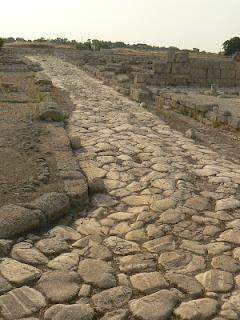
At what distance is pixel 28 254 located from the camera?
383 cm

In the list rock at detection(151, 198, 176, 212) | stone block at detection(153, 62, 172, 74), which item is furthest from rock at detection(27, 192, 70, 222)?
stone block at detection(153, 62, 172, 74)

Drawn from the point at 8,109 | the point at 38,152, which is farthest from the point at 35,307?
the point at 8,109

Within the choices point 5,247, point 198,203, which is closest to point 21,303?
point 5,247

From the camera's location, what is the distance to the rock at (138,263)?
368 cm

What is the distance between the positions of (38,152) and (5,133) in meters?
1.23

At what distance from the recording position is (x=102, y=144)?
7480 mm

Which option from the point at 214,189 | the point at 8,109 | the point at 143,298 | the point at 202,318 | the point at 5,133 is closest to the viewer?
the point at 202,318

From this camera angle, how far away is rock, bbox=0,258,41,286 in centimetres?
344

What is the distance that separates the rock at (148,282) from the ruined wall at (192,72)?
60.8ft

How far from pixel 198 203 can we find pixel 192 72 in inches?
717

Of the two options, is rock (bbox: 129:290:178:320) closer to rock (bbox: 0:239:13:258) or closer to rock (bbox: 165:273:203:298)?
rock (bbox: 165:273:203:298)

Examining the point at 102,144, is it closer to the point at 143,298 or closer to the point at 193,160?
the point at 193,160

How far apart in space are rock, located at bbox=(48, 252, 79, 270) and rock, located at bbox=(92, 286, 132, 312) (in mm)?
478

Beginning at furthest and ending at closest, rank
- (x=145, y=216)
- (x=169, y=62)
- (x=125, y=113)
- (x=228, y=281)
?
(x=169, y=62) → (x=125, y=113) → (x=145, y=216) → (x=228, y=281)
